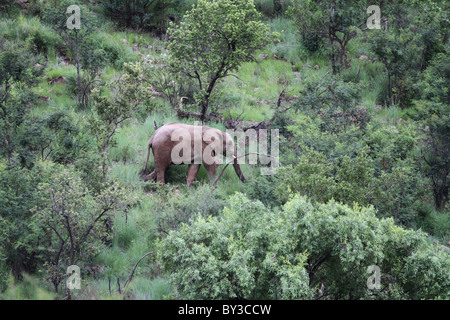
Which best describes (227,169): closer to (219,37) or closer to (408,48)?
(219,37)

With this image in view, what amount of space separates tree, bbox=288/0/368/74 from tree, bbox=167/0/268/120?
638 centimetres

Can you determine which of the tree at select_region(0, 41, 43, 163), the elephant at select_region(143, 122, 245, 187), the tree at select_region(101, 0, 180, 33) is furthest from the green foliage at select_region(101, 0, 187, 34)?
the elephant at select_region(143, 122, 245, 187)

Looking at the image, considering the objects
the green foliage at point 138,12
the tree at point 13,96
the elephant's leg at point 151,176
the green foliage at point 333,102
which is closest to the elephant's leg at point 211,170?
the elephant's leg at point 151,176

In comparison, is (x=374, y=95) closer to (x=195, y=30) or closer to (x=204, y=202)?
(x=195, y=30)

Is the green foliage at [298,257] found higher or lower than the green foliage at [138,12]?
lower

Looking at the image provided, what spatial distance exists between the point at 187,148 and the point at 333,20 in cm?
1073

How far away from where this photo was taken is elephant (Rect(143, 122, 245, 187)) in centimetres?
1206

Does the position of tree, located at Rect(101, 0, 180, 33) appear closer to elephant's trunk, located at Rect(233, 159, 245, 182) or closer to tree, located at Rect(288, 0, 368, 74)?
tree, located at Rect(288, 0, 368, 74)

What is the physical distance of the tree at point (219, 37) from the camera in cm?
1390

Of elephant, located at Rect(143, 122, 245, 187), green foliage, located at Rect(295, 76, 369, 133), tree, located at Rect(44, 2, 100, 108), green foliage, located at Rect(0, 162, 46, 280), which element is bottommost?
green foliage, located at Rect(0, 162, 46, 280)

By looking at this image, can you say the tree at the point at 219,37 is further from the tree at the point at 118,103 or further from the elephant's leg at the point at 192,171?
the tree at the point at 118,103

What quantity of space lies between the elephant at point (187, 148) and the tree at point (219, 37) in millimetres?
2571

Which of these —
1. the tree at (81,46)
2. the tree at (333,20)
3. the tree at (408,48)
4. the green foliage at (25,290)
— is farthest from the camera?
the tree at (333,20)

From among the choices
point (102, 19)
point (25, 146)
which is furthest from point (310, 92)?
point (102, 19)
